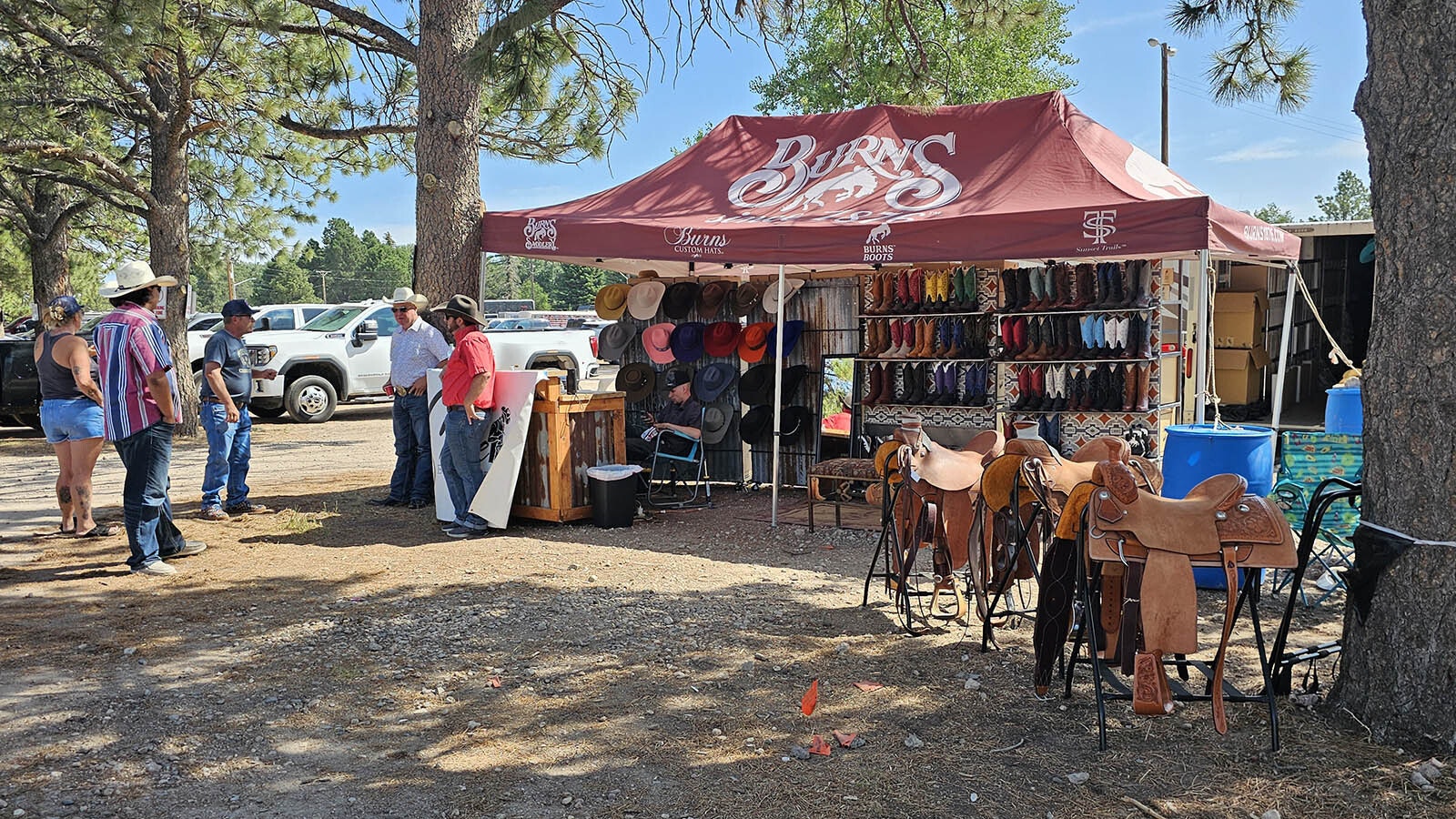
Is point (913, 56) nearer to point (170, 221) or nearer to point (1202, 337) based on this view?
point (1202, 337)

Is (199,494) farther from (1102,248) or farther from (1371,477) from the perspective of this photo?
(1371,477)

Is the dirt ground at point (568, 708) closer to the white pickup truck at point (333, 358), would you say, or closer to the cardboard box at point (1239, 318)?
the white pickup truck at point (333, 358)

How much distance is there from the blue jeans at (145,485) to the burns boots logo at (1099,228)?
5.86 metres

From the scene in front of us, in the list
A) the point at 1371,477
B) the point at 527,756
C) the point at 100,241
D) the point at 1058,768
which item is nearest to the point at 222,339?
the point at 527,756

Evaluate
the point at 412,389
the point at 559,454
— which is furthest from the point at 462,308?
the point at 412,389

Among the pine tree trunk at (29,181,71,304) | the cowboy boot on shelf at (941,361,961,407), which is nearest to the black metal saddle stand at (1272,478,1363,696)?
the cowboy boot on shelf at (941,361,961,407)

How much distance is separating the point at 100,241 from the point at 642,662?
25546 millimetres

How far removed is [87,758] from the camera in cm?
394

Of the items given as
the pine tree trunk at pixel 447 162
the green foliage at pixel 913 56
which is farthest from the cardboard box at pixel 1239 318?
the pine tree trunk at pixel 447 162

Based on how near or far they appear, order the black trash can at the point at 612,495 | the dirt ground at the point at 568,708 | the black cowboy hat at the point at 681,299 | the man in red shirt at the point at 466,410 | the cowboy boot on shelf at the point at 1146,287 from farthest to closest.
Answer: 1. the black cowboy hat at the point at 681,299
2. the cowboy boot on shelf at the point at 1146,287
3. the black trash can at the point at 612,495
4. the man in red shirt at the point at 466,410
5. the dirt ground at the point at 568,708

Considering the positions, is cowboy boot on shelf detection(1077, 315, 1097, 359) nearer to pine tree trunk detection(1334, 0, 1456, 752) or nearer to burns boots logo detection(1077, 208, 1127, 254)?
burns boots logo detection(1077, 208, 1127, 254)

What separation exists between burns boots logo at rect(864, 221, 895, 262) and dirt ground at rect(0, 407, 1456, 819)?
6.93 ft

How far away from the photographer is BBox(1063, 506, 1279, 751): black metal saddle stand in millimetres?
3891

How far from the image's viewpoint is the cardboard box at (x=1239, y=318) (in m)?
15.2
